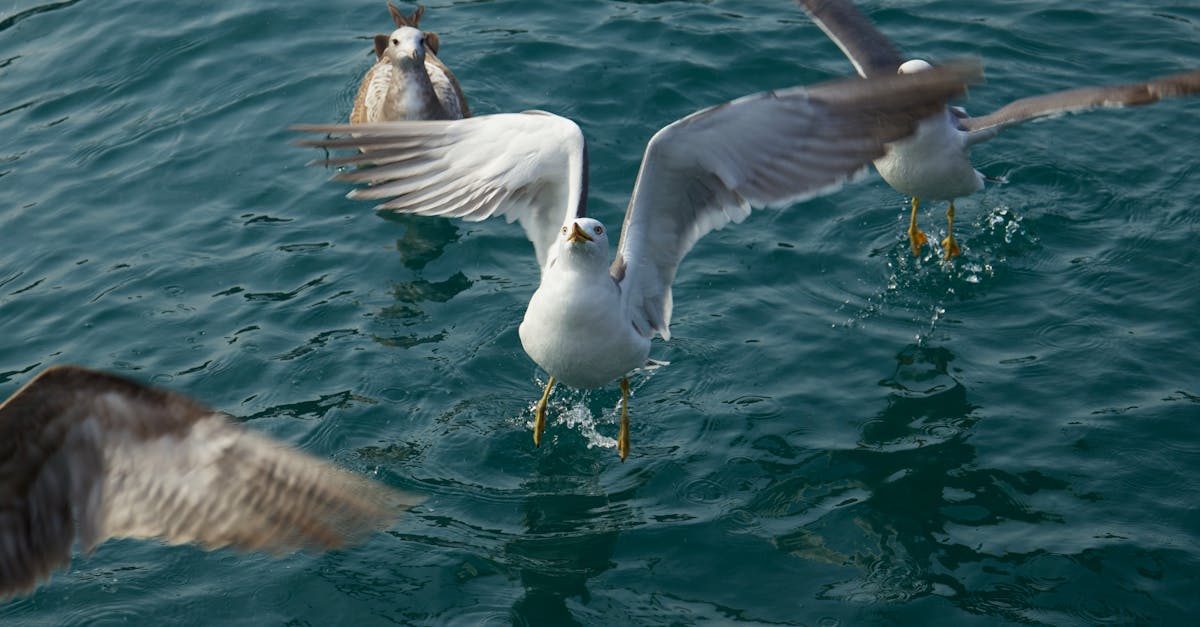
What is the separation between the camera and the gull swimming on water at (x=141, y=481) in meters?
4.95

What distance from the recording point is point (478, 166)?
854cm

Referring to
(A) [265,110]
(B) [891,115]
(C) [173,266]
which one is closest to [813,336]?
(B) [891,115]

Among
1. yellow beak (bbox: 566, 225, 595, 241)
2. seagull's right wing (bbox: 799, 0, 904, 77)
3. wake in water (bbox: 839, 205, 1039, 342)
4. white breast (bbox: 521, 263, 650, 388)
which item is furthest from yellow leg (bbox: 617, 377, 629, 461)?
seagull's right wing (bbox: 799, 0, 904, 77)

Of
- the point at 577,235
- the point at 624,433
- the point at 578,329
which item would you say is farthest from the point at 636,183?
the point at 624,433

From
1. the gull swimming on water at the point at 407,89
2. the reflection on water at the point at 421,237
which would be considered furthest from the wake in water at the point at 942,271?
the gull swimming on water at the point at 407,89

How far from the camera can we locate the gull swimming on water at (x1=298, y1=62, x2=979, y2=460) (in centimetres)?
744

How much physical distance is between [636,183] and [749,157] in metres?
0.75

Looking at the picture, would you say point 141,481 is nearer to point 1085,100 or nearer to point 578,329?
point 578,329

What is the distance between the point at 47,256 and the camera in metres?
10.3

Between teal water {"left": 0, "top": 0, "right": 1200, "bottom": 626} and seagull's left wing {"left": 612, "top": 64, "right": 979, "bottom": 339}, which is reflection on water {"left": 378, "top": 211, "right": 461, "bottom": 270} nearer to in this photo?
teal water {"left": 0, "top": 0, "right": 1200, "bottom": 626}

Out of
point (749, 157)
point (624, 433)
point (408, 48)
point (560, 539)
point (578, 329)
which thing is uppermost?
point (408, 48)

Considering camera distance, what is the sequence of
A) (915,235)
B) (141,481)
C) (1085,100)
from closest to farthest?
(141,481), (1085,100), (915,235)

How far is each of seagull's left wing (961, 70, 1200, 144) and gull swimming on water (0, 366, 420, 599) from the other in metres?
5.31

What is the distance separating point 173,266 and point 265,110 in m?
2.50
